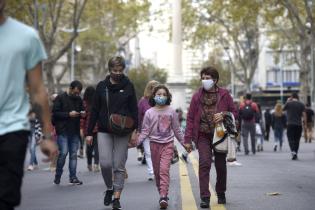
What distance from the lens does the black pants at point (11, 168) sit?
4.89 meters

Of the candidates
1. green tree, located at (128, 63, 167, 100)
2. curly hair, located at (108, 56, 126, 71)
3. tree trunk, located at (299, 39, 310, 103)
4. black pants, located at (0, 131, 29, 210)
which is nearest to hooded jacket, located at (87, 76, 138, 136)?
curly hair, located at (108, 56, 126, 71)

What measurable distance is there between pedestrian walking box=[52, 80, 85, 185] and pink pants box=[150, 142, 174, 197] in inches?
137

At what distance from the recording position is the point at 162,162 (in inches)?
414

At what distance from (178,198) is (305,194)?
72.0 inches

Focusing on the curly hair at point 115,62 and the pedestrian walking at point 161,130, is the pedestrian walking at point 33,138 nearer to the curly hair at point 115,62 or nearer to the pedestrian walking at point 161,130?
the pedestrian walking at point 161,130

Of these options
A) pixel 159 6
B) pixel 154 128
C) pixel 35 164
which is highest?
pixel 159 6

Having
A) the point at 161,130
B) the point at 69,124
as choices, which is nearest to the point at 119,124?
the point at 161,130

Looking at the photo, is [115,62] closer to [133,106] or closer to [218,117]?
[133,106]

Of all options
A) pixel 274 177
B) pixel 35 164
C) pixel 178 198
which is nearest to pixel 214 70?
pixel 178 198

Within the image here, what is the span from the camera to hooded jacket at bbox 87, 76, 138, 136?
9836 millimetres

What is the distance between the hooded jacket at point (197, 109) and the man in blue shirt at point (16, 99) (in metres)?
5.01

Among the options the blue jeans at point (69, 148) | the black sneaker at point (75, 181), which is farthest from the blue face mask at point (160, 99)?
the black sneaker at point (75, 181)

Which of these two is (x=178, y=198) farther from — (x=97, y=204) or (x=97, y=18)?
(x=97, y=18)

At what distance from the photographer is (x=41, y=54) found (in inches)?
199
